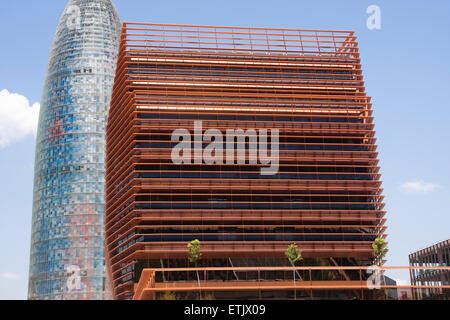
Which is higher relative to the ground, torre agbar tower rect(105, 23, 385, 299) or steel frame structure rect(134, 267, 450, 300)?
torre agbar tower rect(105, 23, 385, 299)

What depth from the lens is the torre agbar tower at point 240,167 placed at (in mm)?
160750

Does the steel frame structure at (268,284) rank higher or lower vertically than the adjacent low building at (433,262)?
lower

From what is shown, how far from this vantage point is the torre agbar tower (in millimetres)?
160750

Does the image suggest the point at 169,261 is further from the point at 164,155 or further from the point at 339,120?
the point at 339,120

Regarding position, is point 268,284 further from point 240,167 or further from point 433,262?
point 433,262

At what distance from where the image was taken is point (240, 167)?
166 metres

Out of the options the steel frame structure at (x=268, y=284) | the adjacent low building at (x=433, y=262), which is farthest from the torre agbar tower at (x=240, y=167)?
the steel frame structure at (x=268, y=284)

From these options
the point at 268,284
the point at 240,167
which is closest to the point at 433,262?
the point at 240,167

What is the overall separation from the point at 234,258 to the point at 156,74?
49694mm

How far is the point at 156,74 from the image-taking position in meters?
170

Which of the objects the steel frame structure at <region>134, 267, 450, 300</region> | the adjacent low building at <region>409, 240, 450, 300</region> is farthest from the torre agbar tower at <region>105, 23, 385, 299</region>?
the steel frame structure at <region>134, 267, 450, 300</region>

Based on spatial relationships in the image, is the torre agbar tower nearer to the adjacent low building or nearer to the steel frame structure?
the adjacent low building

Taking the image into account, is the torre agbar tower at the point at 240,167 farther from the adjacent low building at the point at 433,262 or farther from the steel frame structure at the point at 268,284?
the steel frame structure at the point at 268,284
